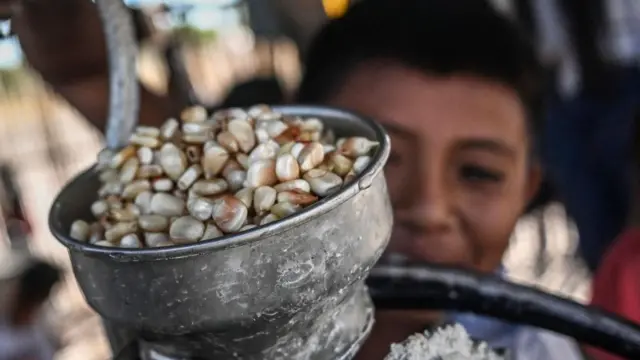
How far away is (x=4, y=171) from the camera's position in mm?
1836

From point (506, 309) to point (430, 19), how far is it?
444 millimetres

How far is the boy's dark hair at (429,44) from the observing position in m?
0.76

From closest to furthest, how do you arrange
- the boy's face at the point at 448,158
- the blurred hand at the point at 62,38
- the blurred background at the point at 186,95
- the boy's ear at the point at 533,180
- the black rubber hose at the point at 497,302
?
the black rubber hose at the point at 497,302
the blurred hand at the point at 62,38
the boy's face at the point at 448,158
the boy's ear at the point at 533,180
the blurred background at the point at 186,95

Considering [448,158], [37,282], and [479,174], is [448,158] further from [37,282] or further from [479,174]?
[37,282]

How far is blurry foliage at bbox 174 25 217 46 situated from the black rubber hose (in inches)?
40.5

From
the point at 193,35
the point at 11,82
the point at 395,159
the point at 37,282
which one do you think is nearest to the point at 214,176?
the point at 395,159

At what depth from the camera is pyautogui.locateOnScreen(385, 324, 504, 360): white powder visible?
0.40 m

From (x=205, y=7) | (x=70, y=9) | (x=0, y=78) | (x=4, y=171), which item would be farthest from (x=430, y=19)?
(x=0, y=78)

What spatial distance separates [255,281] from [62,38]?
1.53ft

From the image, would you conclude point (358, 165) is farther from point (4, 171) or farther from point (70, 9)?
point (4, 171)

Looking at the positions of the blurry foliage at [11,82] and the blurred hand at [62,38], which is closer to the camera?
the blurred hand at [62,38]

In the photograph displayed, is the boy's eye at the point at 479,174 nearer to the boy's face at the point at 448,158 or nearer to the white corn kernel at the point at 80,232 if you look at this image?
the boy's face at the point at 448,158

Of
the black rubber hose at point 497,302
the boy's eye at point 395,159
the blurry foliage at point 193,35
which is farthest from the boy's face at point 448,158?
the blurry foliage at point 193,35

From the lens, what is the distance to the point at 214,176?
1.21 ft
